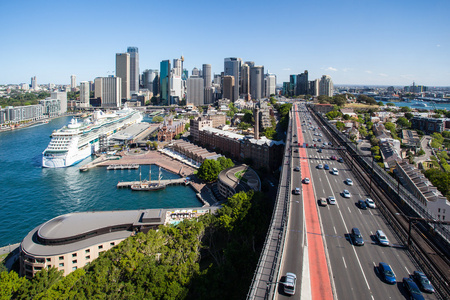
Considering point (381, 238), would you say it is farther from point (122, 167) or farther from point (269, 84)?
point (269, 84)

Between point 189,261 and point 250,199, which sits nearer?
point 189,261

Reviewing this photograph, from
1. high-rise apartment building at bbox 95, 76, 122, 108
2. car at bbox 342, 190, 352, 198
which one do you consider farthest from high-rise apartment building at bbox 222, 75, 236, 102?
car at bbox 342, 190, 352, 198

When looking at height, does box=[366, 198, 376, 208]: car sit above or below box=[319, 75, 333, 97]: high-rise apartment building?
below

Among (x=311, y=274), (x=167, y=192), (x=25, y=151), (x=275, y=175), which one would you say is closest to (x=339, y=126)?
(x=275, y=175)

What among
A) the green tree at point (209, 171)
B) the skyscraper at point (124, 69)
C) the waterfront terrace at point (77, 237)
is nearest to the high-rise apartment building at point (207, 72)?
the skyscraper at point (124, 69)

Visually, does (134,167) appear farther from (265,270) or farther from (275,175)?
(265,270)

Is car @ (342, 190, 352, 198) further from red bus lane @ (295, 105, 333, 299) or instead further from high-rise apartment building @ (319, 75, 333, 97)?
high-rise apartment building @ (319, 75, 333, 97)

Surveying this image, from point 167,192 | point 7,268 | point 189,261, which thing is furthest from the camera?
point 167,192
